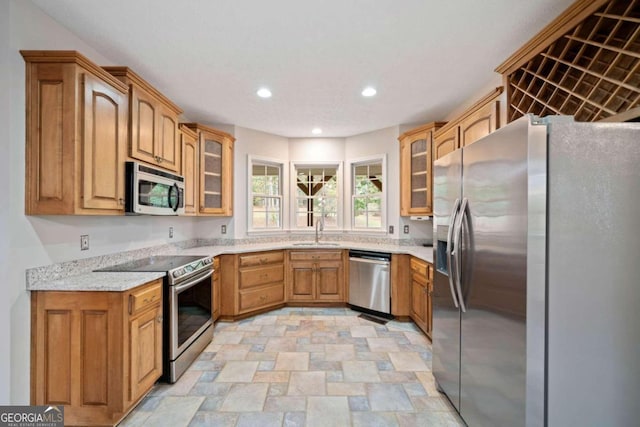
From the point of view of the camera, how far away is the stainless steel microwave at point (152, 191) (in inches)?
85.0

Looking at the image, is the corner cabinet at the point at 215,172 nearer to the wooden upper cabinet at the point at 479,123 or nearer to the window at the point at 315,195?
the window at the point at 315,195

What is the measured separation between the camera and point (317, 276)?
3957 millimetres

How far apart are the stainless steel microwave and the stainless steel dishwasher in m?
2.32

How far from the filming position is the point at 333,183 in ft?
15.3

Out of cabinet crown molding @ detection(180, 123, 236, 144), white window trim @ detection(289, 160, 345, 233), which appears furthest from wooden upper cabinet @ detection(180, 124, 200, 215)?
white window trim @ detection(289, 160, 345, 233)

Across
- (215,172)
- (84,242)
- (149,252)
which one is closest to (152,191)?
(84,242)

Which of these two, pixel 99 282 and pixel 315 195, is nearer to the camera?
pixel 99 282

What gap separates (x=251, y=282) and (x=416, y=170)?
2.64 meters

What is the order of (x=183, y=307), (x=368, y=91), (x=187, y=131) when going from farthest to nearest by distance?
(x=187, y=131)
(x=368, y=91)
(x=183, y=307)

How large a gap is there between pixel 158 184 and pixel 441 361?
2747mm

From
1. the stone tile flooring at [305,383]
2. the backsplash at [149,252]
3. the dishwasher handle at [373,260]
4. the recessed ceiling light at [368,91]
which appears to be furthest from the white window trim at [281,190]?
the recessed ceiling light at [368,91]

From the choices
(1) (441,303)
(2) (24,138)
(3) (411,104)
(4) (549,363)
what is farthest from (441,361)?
(2) (24,138)

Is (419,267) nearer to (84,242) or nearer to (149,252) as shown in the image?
(149,252)

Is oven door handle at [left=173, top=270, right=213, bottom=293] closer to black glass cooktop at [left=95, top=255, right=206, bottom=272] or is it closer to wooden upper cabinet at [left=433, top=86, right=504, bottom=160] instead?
black glass cooktop at [left=95, top=255, right=206, bottom=272]
